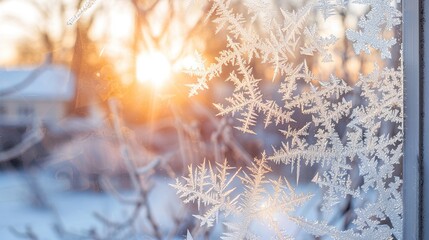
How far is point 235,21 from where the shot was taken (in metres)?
1.28

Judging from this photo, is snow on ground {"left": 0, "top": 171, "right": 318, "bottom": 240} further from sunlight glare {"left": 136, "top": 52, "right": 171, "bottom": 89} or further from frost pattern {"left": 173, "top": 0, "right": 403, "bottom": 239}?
sunlight glare {"left": 136, "top": 52, "right": 171, "bottom": 89}

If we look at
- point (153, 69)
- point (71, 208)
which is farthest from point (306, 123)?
point (71, 208)

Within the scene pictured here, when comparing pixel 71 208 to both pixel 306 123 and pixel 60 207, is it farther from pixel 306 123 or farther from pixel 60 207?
pixel 306 123

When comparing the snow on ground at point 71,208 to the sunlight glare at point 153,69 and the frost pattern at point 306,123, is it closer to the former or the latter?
the frost pattern at point 306,123

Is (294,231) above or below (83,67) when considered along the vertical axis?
below

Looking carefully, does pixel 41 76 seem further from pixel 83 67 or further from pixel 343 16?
pixel 343 16

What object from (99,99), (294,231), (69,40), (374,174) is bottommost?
(294,231)

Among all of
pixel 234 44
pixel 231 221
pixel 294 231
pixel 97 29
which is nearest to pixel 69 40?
pixel 97 29

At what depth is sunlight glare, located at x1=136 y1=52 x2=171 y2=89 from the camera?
1267 mm

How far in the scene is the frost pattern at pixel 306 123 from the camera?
128 cm

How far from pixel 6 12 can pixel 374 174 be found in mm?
801

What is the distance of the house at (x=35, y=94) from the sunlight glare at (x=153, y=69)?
0.14 meters

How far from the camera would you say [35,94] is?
1257mm

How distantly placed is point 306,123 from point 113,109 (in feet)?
1.29
